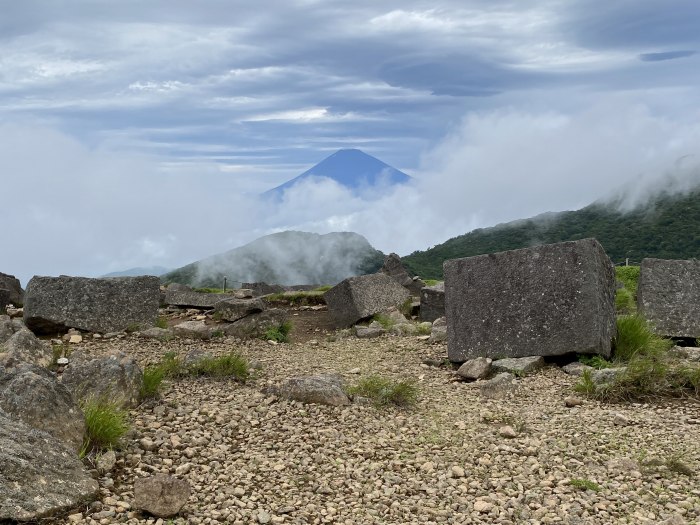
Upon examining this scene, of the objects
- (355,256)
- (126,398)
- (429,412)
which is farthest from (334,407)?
(355,256)

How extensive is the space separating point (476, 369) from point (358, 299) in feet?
22.7

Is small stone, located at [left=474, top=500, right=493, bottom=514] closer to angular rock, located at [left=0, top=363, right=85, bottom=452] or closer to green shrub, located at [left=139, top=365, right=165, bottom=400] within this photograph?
angular rock, located at [left=0, top=363, right=85, bottom=452]

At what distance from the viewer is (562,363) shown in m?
10.3

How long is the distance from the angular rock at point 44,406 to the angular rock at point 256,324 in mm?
7484

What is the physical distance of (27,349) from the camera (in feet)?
30.3

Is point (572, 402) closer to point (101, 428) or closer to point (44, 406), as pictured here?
point (101, 428)

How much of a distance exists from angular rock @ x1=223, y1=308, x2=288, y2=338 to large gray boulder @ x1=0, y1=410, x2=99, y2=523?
8156 millimetres

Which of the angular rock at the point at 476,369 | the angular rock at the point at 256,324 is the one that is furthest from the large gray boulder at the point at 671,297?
the angular rock at the point at 256,324

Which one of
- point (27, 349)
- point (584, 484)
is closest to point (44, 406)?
point (27, 349)

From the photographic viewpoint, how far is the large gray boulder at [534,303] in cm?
1006

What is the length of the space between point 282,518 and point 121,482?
1362 millimetres

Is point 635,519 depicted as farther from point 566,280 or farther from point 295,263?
point 295,263

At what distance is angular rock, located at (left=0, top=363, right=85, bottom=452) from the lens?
5711 millimetres

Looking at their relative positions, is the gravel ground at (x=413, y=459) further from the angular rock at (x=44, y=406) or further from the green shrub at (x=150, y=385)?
the angular rock at (x=44, y=406)
